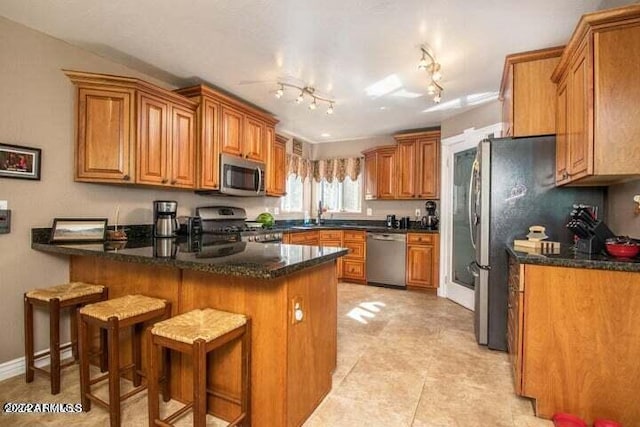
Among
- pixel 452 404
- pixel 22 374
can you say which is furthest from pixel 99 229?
pixel 452 404

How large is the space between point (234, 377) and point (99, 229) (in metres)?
1.69

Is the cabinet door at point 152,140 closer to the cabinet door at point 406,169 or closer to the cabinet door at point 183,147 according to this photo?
the cabinet door at point 183,147

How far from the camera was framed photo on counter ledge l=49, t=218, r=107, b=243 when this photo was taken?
2318 millimetres

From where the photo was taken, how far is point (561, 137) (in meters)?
2.22

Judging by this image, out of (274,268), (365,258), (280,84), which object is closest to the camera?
(274,268)

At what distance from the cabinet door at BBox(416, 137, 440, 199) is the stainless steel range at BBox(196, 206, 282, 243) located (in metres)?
2.29

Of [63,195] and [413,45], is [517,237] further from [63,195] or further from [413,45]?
[63,195]

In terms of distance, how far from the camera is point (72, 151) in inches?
97.1

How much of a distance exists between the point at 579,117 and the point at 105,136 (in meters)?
3.37

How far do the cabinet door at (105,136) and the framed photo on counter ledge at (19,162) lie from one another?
0.82 ft

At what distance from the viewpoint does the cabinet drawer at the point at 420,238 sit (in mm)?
4508

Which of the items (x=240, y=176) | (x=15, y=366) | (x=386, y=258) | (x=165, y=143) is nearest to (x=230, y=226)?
(x=240, y=176)

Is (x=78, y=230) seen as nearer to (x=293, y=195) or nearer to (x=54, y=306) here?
(x=54, y=306)

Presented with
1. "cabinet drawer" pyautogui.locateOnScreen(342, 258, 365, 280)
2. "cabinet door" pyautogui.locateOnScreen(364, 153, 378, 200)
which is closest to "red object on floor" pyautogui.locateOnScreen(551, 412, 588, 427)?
"cabinet drawer" pyautogui.locateOnScreen(342, 258, 365, 280)
